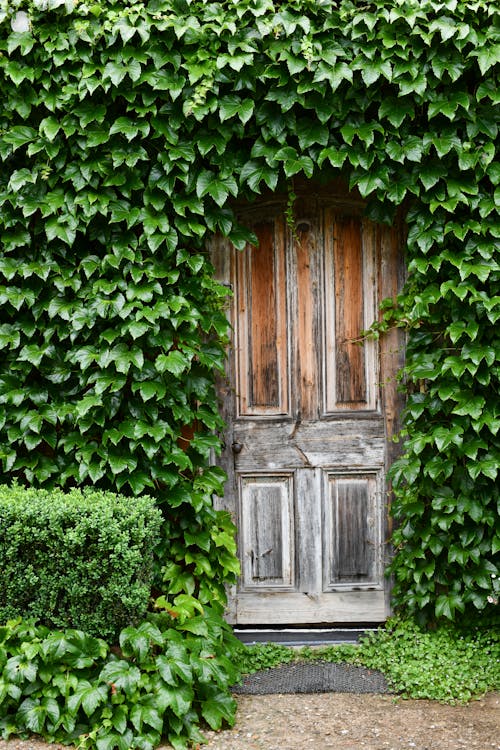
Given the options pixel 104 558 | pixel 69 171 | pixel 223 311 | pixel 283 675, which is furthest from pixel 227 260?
pixel 283 675

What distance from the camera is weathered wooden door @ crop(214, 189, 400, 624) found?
4711mm

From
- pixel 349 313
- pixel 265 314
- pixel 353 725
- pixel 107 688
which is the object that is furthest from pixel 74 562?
pixel 349 313

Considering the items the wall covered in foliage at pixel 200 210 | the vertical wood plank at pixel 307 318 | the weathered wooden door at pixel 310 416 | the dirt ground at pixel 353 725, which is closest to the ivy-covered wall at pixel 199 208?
the wall covered in foliage at pixel 200 210

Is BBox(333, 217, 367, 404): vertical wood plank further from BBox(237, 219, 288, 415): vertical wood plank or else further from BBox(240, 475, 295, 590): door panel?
BBox(240, 475, 295, 590): door panel

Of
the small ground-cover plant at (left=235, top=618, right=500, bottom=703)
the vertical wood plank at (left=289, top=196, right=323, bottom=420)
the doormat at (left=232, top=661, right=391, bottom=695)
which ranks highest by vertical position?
the vertical wood plank at (left=289, top=196, right=323, bottom=420)

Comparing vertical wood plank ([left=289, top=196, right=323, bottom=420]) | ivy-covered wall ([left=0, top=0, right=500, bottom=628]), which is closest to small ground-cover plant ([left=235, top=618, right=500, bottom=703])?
ivy-covered wall ([left=0, top=0, right=500, bottom=628])

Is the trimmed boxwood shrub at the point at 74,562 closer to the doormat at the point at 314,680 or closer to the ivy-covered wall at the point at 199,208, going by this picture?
the ivy-covered wall at the point at 199,208

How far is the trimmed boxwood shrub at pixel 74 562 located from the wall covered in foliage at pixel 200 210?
55 cm

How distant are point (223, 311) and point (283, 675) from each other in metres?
2.11

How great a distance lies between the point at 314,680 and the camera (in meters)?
4.24

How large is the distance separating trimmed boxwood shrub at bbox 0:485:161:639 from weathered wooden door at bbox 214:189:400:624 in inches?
44.8

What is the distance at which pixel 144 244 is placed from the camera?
4320 millimetres

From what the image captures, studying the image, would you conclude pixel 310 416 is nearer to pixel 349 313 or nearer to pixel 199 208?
pixel 349 313

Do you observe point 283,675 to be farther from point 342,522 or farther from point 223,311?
point 223,311
